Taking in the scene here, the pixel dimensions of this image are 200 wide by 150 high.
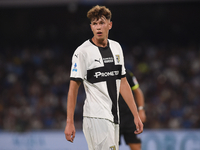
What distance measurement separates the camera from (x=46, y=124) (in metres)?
10.2

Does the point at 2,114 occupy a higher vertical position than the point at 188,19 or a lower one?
lower

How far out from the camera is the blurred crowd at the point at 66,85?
1004 centimetres

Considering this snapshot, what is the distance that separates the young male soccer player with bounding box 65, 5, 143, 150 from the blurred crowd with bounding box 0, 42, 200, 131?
686 cm

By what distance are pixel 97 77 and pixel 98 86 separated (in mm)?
88

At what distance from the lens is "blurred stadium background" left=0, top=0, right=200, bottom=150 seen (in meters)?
9.76

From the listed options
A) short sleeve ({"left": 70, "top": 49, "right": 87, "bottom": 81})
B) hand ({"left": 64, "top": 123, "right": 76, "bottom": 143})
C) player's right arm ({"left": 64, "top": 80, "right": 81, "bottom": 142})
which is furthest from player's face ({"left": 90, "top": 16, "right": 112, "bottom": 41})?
hand ({"left": 64, "top": 123, "right": 76, "bottom": 143})

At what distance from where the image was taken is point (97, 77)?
9.46 feet

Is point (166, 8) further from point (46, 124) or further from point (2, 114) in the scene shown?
point (2, 114)

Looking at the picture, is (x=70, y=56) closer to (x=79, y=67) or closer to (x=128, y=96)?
(x=128, y=96)

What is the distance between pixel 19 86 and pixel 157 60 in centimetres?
550

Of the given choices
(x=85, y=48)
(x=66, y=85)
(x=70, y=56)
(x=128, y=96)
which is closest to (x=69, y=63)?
(x=70, y=56)

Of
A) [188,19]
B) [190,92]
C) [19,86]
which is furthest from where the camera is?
[188,19]

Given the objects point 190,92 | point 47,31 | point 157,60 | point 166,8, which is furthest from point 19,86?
point 166,8

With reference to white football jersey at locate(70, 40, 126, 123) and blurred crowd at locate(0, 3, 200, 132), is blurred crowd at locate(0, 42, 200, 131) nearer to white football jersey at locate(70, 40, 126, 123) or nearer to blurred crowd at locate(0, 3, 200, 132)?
blurred crowd at locate(0, 3, 200, 132)
